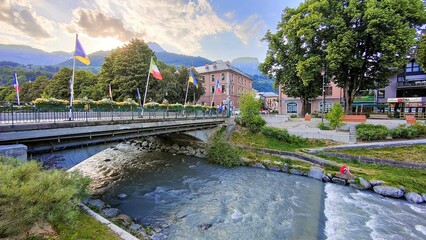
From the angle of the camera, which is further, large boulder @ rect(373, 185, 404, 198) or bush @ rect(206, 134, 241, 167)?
bush @ rect(206, 134, 241, 167)

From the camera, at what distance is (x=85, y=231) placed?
5.45 metres

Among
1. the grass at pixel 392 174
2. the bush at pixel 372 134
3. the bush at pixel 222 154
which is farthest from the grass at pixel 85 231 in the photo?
the bush at pixel 372 134

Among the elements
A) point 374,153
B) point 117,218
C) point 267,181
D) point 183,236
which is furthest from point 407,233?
point 117,218

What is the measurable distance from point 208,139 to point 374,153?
1492 centimetres

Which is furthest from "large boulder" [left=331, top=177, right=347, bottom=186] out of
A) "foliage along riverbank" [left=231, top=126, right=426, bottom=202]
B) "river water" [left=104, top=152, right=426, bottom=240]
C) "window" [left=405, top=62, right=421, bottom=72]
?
"window" [left=405, top=62, right=421, bottom=72]

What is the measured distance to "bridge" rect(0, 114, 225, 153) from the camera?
311 inches

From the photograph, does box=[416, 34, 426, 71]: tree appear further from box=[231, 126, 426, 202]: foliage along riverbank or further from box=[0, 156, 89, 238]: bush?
box=[0, 156, 89, 238]: bush

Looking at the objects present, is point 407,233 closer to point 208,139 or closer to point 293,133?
point 293,133

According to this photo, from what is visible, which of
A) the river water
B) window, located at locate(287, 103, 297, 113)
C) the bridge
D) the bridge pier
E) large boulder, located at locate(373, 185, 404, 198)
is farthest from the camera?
window, located at locate(287, 103, 297, 113)

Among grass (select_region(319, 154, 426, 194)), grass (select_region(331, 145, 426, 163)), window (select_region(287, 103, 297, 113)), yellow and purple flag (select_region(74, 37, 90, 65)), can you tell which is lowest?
grass (select_region(319, 154, 426, 194))

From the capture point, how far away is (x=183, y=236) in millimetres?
8008

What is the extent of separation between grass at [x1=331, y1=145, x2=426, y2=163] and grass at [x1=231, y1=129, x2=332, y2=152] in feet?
9.04

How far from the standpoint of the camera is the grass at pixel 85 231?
16.5 ft

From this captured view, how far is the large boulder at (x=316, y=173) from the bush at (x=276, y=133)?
21.3 feet
